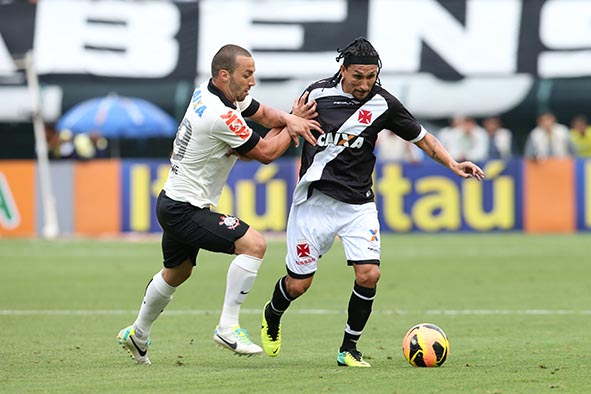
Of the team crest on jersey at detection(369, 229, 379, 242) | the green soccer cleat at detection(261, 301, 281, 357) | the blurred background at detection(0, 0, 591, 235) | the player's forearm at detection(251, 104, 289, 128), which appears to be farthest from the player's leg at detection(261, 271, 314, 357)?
the blurred background at detection(0, 0, 591, 235)

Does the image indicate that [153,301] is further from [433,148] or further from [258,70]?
[258,70]

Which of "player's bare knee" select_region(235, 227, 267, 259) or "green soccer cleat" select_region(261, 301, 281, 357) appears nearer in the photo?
"player's bare knee" select_region(235, 227, 267, 259)

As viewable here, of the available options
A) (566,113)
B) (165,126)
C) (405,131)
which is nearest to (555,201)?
(566,113)

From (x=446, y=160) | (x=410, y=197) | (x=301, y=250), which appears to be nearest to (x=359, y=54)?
(x=446, y=160)

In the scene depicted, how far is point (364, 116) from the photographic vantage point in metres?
9.50

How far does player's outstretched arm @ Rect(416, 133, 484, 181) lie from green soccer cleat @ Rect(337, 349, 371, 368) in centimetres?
151

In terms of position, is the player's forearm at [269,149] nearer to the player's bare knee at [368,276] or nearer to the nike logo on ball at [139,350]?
the player's bare knee at [368,276]

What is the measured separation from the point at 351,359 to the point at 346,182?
4.19 ft

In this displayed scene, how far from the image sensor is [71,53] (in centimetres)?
2978

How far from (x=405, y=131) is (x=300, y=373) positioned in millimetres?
2047

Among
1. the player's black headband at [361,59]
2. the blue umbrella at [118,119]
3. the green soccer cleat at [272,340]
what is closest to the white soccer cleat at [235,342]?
the green soccer cleat at [272,340]

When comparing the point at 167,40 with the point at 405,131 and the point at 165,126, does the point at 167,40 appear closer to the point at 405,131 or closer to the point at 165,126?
the point at 165,126

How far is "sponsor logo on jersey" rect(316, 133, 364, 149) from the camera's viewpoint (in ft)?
31.2

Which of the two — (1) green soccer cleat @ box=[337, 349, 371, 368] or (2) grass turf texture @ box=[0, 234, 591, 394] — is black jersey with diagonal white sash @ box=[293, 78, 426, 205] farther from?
(2) grass turf texture @ box=[0, 234, 591, 394]
